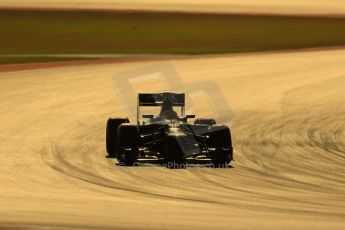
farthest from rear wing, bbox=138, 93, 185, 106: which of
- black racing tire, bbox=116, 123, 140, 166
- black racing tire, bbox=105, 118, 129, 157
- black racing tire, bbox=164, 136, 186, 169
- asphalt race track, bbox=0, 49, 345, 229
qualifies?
black racing tire, bbox=164, 136, 186, 169

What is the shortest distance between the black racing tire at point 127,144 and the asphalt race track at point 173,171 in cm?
19

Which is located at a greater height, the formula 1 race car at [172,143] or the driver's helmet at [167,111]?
the driver's helmet at [167,111]

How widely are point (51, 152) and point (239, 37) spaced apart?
3385 centimetres

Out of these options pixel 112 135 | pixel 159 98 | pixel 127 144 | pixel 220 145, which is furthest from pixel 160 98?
pixel 220 145

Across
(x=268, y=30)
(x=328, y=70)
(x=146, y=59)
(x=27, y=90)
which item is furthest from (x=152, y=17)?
(x=27, y=90)

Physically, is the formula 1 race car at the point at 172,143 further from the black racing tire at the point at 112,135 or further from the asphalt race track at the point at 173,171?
the black racing tire at the point at 112,135

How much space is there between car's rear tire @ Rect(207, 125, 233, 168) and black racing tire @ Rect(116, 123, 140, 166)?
3.42ft

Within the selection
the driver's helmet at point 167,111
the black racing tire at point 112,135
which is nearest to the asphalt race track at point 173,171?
Answer: the black racing tire at point 112,135

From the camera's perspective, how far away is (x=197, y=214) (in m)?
11.3

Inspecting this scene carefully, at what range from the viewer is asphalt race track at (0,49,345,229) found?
11180 mm

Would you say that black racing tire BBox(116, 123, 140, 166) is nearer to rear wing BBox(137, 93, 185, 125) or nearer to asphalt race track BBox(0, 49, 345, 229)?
asphalt race track BBox(0, 49, 345, 229)

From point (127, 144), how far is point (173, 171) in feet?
2.63

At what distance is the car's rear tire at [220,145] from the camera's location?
1462 cm

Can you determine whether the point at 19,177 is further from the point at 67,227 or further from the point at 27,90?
the point at 27,90
